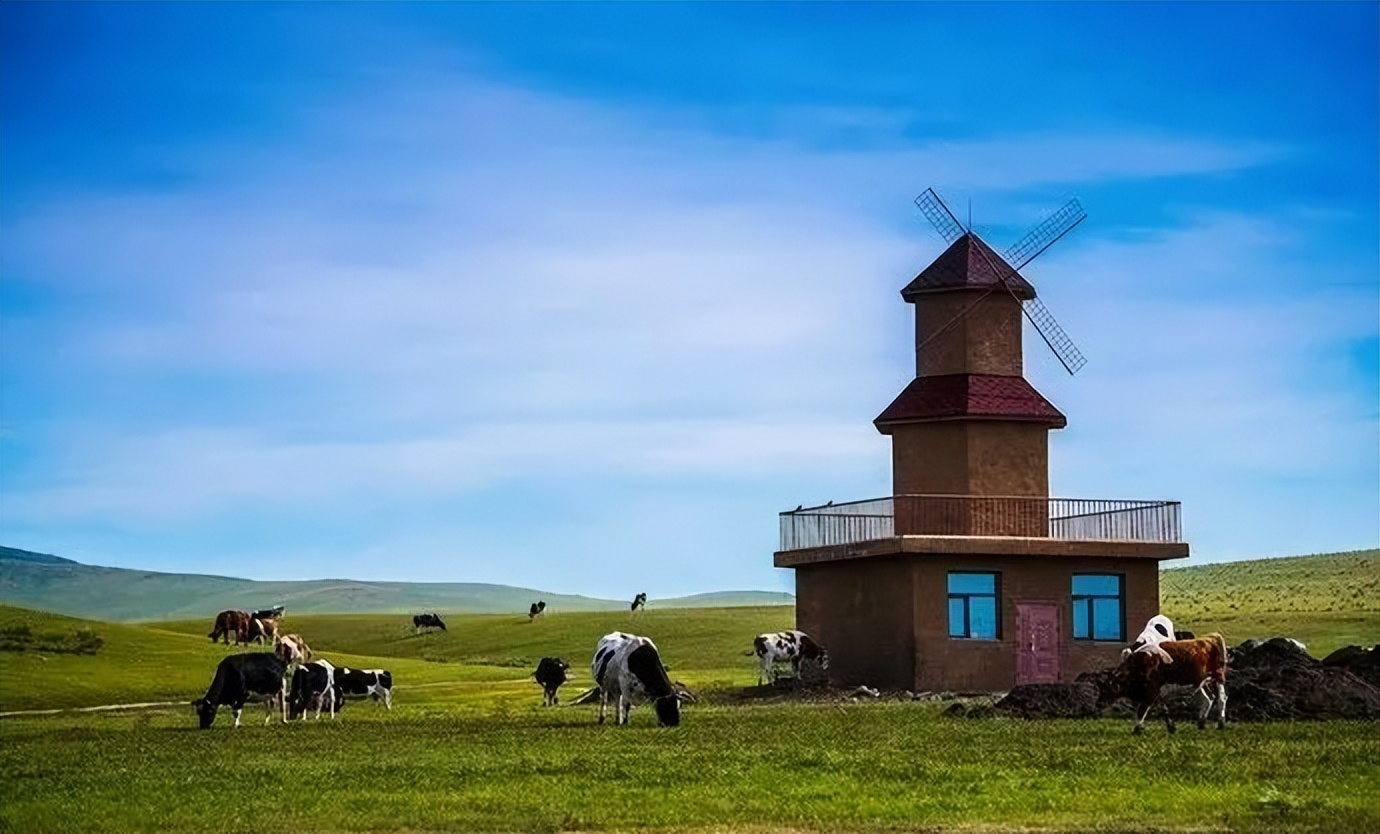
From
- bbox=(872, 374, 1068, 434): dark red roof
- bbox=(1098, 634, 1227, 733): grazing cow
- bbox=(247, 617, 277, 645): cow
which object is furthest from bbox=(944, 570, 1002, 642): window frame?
bbox=(247, 617, 277, 645): cow

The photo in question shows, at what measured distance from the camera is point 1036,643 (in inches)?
2215

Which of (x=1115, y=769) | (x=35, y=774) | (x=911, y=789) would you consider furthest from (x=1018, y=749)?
(x=35, y=774)

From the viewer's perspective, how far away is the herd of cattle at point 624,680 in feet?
116

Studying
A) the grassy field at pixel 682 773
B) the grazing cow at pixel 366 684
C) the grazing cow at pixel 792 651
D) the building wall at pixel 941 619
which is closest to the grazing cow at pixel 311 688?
the grassy field at pixel 682 773

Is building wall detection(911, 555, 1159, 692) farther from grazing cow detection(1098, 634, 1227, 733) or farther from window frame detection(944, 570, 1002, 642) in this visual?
grazing cow detection(1098, 634, 1227, 733)

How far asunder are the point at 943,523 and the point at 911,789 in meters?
31.5

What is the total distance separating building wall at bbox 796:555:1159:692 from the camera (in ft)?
182

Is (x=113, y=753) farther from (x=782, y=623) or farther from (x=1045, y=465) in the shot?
(x=782, y=623)

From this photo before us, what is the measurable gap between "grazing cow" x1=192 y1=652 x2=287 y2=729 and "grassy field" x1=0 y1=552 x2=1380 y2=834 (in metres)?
0.85

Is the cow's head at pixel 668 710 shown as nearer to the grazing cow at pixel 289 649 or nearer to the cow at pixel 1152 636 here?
the cow at pixel 1152 636

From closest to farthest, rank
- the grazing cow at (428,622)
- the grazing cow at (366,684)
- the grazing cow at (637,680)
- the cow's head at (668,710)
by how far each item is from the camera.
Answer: the cow's head at (668,710)
the grazing cow at (637,680)
the grazing cow at (366,684)
the grazing cow at (428,622)

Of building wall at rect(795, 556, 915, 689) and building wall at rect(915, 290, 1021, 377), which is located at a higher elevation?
building wall at rect(915, 290, 1021, 377)

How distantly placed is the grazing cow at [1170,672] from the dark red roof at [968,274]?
78.0 ft

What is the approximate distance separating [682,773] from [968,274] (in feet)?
109
